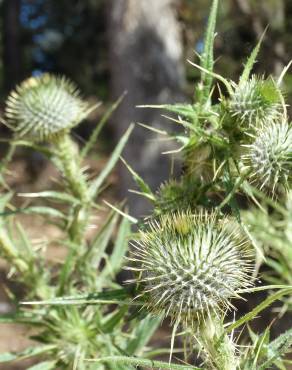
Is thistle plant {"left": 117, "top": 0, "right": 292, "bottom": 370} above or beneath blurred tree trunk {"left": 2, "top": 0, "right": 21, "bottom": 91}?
beneath

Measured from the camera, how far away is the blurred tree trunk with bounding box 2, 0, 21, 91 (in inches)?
519

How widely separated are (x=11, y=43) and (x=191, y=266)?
12.8 m

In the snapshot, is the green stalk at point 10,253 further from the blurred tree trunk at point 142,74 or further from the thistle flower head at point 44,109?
the blurred tree trunk at point 142,74

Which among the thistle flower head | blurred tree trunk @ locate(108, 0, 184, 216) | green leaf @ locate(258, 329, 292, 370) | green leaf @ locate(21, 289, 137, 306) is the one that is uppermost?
blurred tree trunk @ locate(108, 0, 184, 216)

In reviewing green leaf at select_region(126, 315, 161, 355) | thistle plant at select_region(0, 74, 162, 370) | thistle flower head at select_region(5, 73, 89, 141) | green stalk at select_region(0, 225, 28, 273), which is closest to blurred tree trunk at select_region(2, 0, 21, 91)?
thistle flower head at select_region(5, 73, 89, 141)

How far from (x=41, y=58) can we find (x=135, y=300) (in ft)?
44.5

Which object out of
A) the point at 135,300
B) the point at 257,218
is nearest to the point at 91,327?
the point at 135,300

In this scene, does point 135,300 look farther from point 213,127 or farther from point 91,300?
point 213,127

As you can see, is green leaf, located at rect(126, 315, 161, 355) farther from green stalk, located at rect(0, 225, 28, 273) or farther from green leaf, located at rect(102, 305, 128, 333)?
green stalk, located at rect(0, 225, 28, 273)

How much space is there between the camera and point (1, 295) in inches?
319

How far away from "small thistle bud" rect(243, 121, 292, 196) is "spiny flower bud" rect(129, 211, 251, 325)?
12 cm

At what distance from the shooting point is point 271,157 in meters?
1.24

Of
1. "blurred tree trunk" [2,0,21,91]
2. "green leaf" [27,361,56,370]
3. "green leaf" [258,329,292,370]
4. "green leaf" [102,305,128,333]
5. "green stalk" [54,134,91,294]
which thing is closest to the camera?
"green leaf" [258,329,292,370]

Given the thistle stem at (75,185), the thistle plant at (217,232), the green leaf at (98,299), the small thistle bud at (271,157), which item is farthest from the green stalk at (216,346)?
the thistle stem at (75,185)
